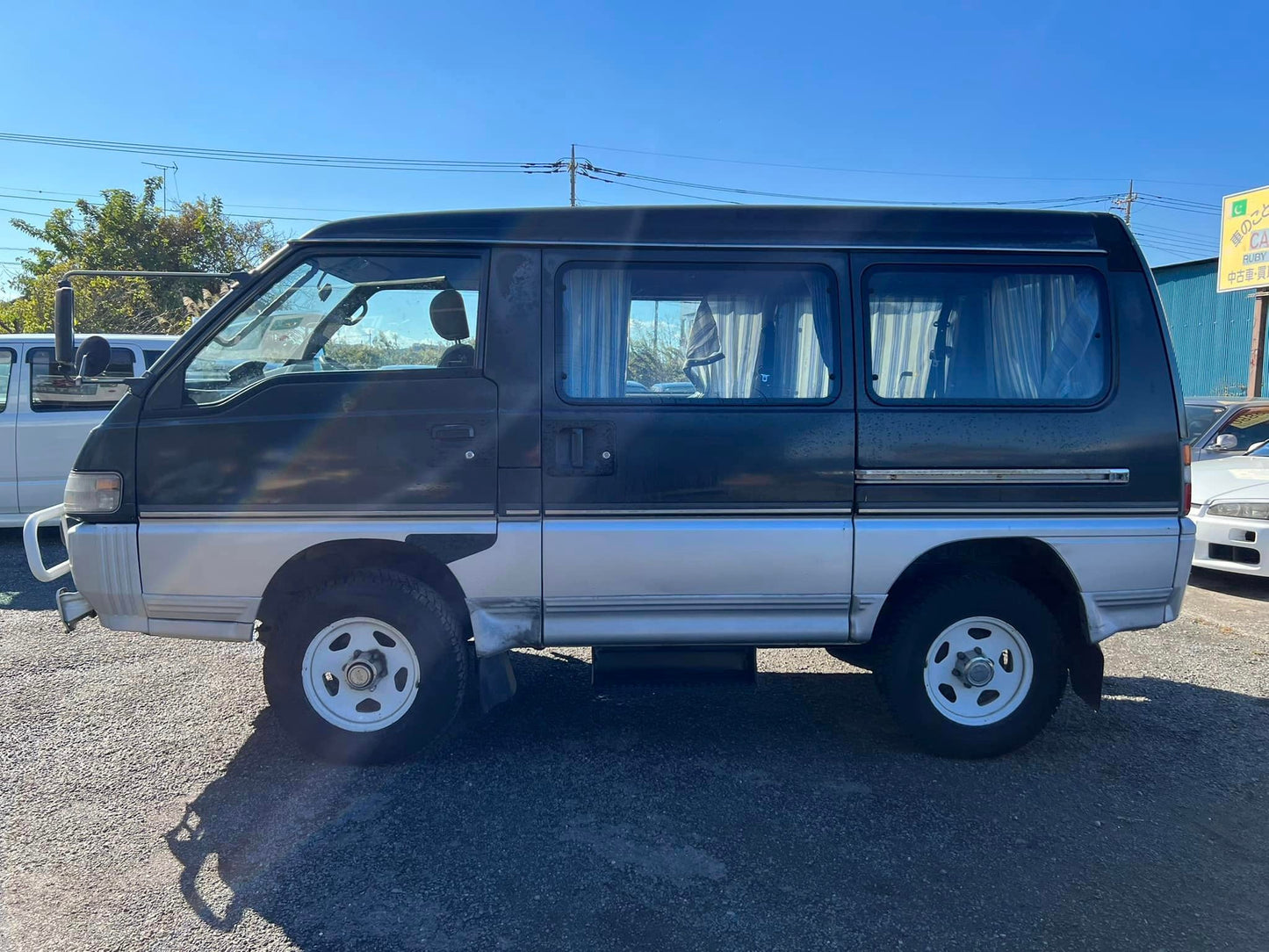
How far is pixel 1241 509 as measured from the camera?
714 cm

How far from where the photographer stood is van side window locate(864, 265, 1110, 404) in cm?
409

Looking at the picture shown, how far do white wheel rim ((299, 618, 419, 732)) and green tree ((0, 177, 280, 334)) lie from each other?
62.5ft

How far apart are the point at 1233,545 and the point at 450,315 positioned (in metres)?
6.48

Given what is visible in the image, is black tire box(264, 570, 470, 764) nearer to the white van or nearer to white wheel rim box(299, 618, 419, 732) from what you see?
white wheel rim box(299, 618, 419, 732)

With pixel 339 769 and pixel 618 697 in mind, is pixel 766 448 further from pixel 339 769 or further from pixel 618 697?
pixel 339 769

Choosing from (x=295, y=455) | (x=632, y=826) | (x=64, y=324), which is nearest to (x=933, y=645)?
(x=632, y=826)

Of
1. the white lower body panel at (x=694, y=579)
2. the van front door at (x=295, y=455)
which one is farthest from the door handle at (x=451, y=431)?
the white lower body panel at (x=694, y=579)

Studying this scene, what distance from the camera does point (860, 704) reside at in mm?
4992

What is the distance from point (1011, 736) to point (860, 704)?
92cm

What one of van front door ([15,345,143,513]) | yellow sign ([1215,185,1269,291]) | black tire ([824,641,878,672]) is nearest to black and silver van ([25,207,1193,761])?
black tire ([824,641,878,672])

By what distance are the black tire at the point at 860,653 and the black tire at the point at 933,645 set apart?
0.10m

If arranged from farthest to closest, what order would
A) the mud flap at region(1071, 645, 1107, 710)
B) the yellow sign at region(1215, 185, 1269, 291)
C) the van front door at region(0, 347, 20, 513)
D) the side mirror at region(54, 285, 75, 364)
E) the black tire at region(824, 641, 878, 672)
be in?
the yellow sign at region(1215, 185, 1269, 291) < the van front door at region(0, 347, 20, 513) < the black tire at region(824, 641, 878, 672) < the mud flap at region(1071, 645, 1107, 710) < the side mirror at region(54, 285, 75, 364)

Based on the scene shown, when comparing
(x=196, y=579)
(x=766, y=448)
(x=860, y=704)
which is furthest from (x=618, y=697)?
(x=196, y=579)

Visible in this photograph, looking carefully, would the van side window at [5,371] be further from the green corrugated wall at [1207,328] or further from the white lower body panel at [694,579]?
the green corrugated wall at [1207,328]
